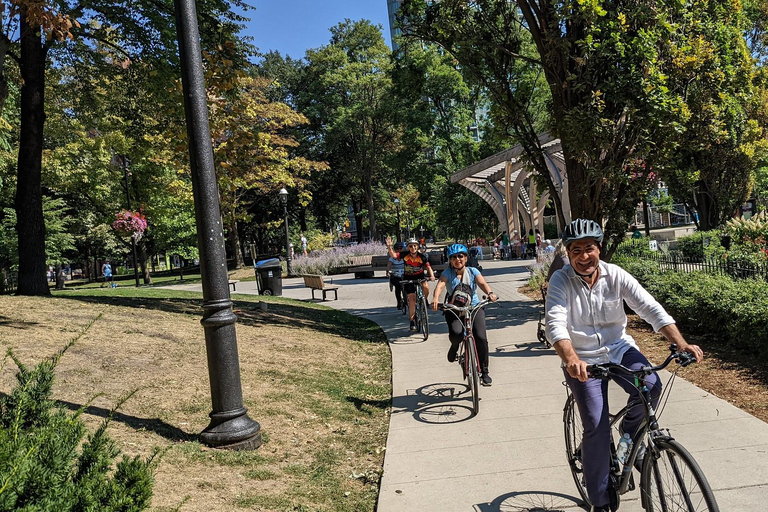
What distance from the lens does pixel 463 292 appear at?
280 inches

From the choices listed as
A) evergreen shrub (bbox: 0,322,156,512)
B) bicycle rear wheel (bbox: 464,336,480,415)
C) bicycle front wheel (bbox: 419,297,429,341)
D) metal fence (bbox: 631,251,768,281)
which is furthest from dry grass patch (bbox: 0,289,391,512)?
metal fence (bbox: 631,251,768,281)

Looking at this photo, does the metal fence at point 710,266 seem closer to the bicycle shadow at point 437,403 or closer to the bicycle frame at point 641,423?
the bicycle shadow at point 437,403

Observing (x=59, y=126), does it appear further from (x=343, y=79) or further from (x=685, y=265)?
(x=685, y=265)

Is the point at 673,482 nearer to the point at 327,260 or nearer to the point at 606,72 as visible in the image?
the point at 606,72

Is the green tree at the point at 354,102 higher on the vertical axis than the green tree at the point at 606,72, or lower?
higher

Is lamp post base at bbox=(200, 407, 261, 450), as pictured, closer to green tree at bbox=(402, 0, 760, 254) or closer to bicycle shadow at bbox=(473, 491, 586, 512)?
bicycle shadow at bbox=(473, 491, 586, 512)

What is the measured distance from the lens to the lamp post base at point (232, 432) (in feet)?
17.0

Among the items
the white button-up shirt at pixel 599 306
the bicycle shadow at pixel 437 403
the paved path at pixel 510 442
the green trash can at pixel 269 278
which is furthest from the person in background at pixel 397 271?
the white button-up shirt at pixel 599 306

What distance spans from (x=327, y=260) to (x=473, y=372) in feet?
85.2

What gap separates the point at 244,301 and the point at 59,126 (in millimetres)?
16028

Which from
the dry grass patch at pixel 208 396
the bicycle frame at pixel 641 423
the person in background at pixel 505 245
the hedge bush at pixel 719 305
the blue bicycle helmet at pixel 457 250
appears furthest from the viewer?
the person in background at pixel 505 245

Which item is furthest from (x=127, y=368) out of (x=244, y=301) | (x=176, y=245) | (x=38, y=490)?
(x=176, y=245)

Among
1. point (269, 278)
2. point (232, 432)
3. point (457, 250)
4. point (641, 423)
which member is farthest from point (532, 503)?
point (269, 278)

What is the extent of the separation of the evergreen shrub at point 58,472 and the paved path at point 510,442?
7.29 ft
